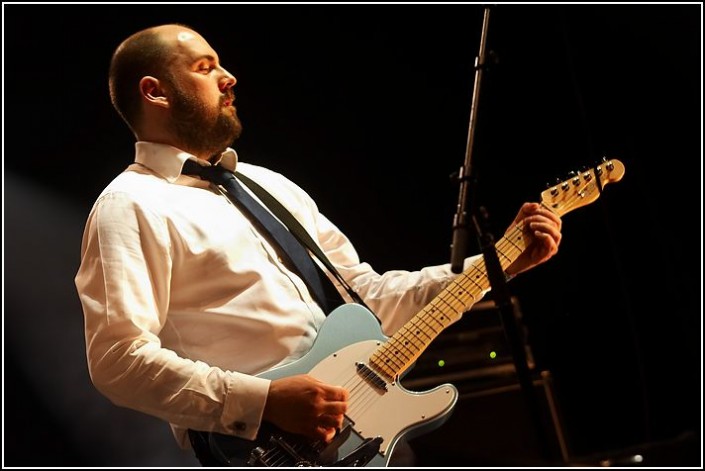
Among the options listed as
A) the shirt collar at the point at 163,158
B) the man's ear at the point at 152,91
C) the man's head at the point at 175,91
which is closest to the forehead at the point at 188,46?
the man's head at the point at 175,91

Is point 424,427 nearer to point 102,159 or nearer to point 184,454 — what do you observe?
point 184,454

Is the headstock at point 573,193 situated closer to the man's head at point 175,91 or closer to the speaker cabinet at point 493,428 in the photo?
the speaker cabinet at point 493,428

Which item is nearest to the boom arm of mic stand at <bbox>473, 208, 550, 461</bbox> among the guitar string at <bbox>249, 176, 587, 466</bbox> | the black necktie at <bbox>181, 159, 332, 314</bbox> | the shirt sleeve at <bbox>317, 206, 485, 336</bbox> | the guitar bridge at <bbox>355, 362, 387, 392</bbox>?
the guitar string at <bbox>249, 176, 587, 466</bbox>

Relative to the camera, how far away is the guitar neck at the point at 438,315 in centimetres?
190

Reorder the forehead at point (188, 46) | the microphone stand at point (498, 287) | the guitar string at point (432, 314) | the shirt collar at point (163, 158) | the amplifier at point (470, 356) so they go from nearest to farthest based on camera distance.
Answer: the microphone stand at point (498, 287) → the guitar string at point (432, 314) → the shirt collar at point (163, 158) → the forehead at point (188, 46) → the amplifier at point (470, 356)

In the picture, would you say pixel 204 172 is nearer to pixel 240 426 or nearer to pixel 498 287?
pixel 240 426

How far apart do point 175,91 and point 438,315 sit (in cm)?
96

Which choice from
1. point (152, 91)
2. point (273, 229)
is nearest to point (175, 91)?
point (152, 91)

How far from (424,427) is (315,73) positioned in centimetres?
150

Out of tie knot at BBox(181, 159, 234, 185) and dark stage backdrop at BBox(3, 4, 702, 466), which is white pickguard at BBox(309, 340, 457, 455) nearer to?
tie knot at BBox(181, 159, 234, 185)

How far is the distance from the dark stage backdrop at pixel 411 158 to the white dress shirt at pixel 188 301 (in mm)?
666

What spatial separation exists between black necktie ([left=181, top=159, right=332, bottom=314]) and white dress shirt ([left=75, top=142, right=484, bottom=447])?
0.02m

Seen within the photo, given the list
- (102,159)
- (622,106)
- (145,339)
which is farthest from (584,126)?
(102,159)

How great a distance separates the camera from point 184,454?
271 centimetres
